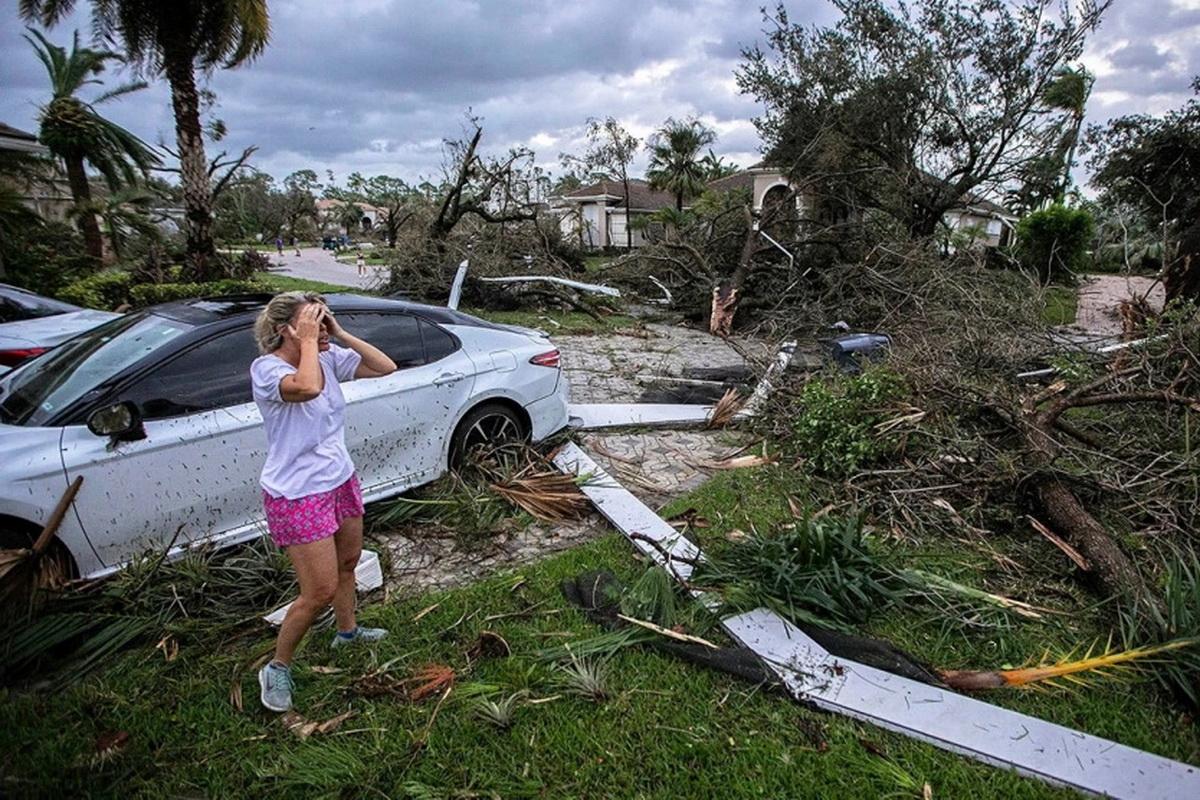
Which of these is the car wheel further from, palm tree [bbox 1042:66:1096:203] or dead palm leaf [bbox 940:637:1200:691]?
palm tree [bbox 1042:66:1096:203]

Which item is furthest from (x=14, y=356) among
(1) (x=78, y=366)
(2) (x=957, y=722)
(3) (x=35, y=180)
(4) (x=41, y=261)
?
(3) (x=35, y=180)

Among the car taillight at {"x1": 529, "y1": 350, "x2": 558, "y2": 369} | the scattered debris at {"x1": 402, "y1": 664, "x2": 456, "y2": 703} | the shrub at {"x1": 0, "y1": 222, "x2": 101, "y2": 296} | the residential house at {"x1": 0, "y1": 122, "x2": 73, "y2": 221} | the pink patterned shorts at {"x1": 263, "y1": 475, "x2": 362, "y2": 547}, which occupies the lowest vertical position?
the scattered debris at {"x1": 402, "y1": 664, "x2": 456, "y2": 703}

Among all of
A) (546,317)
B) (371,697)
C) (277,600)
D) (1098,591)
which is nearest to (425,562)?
(277,600)

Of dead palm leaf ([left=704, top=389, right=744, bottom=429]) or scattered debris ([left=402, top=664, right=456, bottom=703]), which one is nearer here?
scattered debris ([left=402, top=664, right=456, bottom=703])

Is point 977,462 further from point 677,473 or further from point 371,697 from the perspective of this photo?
point 371,697

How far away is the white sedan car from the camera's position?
3.03 m

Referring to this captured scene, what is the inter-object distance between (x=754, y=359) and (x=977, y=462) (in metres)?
3.24

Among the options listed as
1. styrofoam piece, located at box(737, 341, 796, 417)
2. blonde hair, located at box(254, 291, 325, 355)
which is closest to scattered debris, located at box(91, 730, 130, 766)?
blonde hair, located at box(254, 291, 325, 355)

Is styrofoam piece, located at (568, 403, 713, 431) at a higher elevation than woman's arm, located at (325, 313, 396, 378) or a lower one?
lower

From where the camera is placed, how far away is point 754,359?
7.47 metres

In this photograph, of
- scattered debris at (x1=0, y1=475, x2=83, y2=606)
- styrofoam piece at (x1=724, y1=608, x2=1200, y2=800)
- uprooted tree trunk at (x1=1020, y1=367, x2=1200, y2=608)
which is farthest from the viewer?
uprooted tree trunk at (x1=1020, y1=367, x2=1200, y2=608)

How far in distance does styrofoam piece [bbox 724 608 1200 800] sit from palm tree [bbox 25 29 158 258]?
759 inches

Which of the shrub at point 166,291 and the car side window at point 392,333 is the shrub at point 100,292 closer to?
the shrub at point 166,291

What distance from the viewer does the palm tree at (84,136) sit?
15.6 metres
